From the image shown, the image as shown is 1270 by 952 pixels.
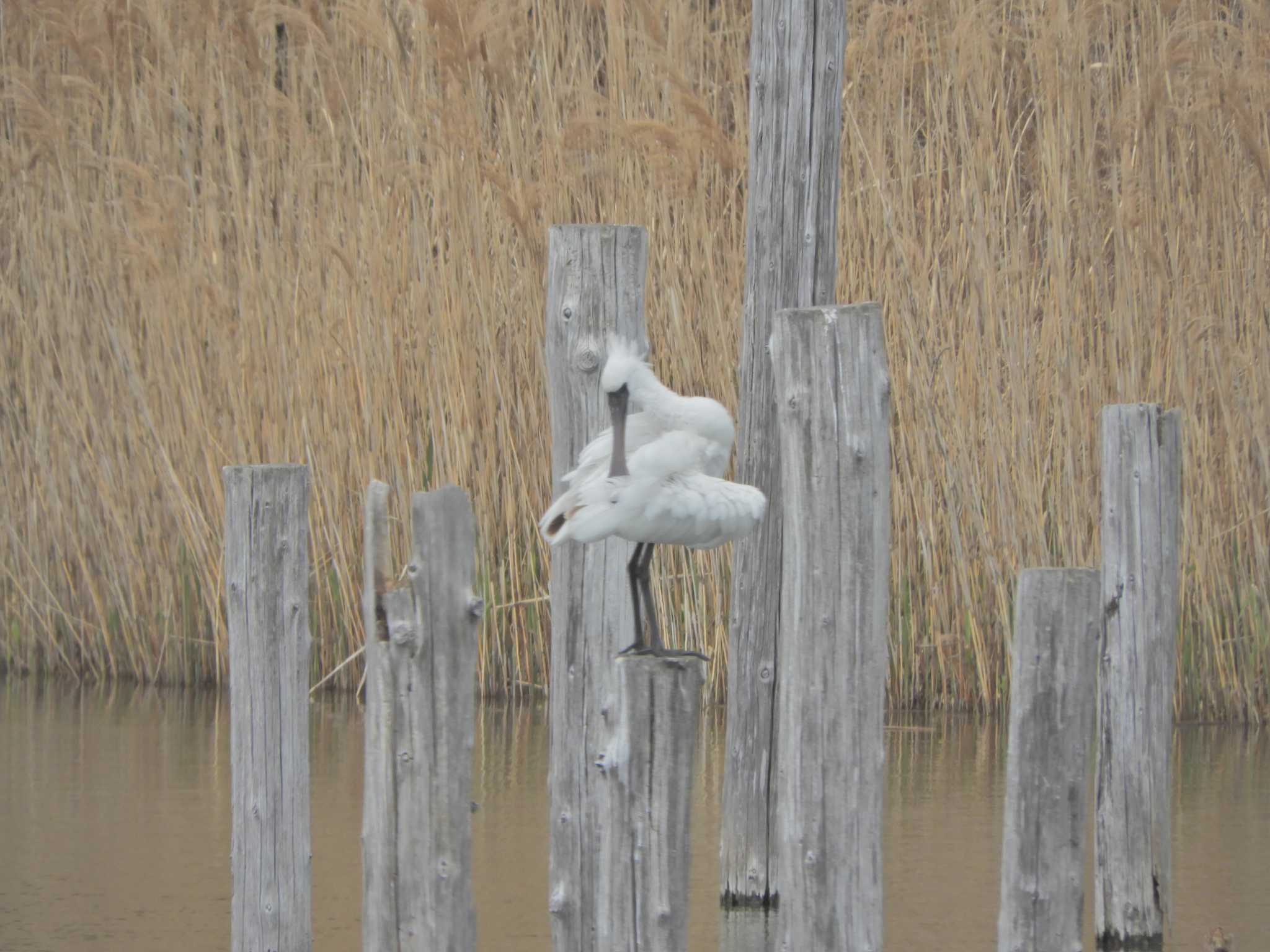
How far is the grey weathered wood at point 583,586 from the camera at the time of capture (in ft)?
12.8

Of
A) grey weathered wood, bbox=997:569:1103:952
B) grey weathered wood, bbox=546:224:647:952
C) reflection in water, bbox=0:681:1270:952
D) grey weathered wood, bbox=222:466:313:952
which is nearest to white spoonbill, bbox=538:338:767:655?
grey weathered wood, bbox=546:224:647:952

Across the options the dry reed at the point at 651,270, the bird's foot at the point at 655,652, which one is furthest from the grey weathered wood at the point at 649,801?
the dry reed at the point at 651,270

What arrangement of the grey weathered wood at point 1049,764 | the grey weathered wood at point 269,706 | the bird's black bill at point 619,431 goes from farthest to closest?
1. the grey weathered wood at point 269,706
2. the grey weathered wood at point 1049,764
3. the bird's black bill at point 619,431

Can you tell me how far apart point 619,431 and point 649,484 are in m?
0.13

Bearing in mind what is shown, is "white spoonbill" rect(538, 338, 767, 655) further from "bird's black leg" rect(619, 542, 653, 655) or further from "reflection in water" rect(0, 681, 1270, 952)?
"reflection in water" rect(0, 681, 1270, 952)

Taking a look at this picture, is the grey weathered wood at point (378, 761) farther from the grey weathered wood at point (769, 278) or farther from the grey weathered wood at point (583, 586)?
the grey weathered wood at point (769, 278)

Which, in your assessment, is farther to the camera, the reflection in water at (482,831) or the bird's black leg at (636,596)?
the reflection in water at (482,831)

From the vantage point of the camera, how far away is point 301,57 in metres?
8.13

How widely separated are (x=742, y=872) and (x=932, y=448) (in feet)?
8.47

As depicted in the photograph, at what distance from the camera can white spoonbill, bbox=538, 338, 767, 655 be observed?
3268mm

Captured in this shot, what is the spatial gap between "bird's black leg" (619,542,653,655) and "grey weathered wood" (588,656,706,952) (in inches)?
A: 7.8

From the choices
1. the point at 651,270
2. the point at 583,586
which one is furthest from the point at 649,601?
the point at 651,270

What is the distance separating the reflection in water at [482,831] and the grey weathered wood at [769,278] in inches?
11.1

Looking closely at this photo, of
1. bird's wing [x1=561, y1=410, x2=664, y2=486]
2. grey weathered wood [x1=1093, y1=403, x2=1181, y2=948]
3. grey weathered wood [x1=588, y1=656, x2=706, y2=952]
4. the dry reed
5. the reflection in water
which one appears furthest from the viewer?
the dry reed
